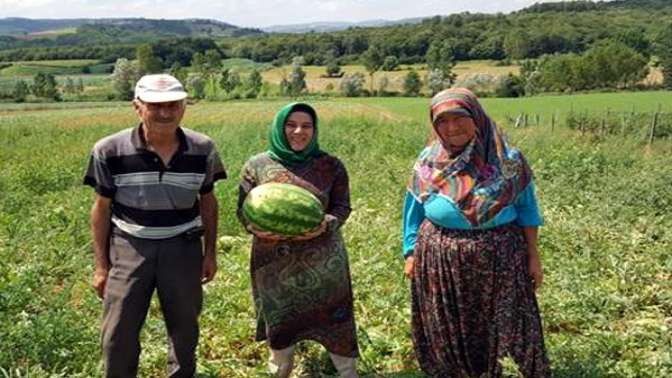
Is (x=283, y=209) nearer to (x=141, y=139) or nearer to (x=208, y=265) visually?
(x=208, y=265)

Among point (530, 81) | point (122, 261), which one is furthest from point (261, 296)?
point (530, 81)

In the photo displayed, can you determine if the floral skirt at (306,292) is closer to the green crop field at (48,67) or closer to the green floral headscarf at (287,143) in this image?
the green floral headscarf at (287,143)

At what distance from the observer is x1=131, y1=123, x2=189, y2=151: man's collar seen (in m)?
3.21

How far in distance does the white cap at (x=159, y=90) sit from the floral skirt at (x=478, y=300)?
1624 millimetres

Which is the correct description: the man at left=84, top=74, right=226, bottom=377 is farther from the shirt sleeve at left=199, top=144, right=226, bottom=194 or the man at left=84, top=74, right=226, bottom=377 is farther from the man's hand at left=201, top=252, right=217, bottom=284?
the man's hand at left=201, top=252, right=217, bottom=284

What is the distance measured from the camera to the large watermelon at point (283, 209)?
3352mm

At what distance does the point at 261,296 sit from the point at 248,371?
75cm

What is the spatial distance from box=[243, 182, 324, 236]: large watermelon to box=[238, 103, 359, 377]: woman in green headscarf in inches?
3.0

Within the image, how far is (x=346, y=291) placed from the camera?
373 centimetres

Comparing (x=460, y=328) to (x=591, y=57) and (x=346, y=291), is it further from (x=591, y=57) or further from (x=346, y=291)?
(x=591, y=57)

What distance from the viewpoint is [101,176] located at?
3211mm

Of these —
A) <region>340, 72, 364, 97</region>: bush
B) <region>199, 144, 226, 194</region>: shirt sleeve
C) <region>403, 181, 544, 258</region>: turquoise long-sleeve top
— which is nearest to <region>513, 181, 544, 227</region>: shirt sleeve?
<region>403, 181, 544, 258</region>: turquoise long-sleeve top

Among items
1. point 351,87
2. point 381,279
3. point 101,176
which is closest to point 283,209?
point 101,176

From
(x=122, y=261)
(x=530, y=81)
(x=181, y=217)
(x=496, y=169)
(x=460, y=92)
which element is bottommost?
(x=530, y=81)
